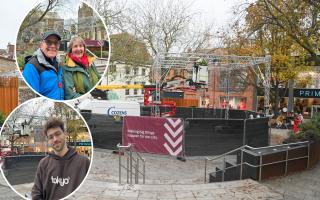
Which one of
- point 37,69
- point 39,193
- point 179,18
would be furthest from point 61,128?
point 179,18

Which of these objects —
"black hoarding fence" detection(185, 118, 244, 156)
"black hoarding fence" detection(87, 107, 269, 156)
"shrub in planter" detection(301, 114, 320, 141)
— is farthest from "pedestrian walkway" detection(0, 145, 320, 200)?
"black hoarding fence" detection(87, 107, 269, 156)

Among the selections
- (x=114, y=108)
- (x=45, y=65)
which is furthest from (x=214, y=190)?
(x=114, y=108)

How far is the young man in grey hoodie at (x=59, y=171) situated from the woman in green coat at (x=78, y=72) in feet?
0.88

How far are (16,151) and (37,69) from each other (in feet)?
1.83

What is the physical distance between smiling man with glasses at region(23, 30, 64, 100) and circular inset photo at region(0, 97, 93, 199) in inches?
6.0

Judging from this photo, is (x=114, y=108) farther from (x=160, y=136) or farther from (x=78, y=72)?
(x=78, y=72)

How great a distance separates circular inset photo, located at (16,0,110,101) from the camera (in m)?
1.61

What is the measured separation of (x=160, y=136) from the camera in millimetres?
12430

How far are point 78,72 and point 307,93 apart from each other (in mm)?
35657

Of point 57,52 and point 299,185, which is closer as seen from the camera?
point 57,52

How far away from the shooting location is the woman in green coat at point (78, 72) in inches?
64.7

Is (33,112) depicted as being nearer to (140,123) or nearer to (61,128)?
(61,128)

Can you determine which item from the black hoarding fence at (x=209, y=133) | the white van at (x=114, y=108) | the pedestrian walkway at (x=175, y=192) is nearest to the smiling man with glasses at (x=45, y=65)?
the pedestrian walkway at (x=175, y=192)

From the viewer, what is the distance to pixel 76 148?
199 centimetres
